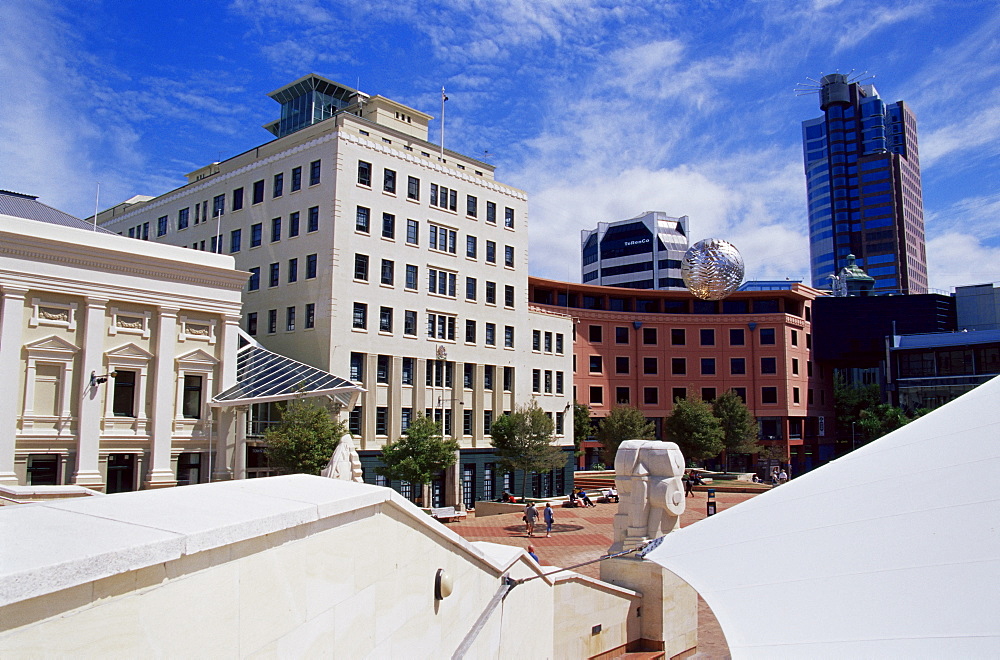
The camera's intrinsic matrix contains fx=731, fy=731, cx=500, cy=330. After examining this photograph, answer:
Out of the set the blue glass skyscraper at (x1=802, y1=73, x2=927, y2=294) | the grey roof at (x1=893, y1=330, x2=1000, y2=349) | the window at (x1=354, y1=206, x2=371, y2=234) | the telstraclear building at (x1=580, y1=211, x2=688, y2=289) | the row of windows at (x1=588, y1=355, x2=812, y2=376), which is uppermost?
the blue glass skyscraper at (x1=802, y1=73, x2=927, y2=294)

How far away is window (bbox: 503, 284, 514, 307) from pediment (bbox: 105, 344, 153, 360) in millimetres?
24257

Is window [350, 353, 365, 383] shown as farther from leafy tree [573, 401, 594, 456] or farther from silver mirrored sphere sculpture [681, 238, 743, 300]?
leafy tree [573, 401, 594, 456]

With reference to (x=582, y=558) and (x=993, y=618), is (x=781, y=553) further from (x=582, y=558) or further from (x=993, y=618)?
(x=582, y=558)

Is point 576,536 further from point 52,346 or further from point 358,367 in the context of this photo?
point 52,346

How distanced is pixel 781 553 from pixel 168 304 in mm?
24675

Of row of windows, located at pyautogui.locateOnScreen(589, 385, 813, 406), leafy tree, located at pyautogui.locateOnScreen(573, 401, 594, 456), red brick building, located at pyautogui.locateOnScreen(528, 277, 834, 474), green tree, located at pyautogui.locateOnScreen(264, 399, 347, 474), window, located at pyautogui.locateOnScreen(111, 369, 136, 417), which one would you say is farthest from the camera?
row of windows, located at pyautogui.locateOnScreen(589, 385, 813, 406)

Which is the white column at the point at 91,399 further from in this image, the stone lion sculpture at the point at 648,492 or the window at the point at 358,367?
the stone lion sculpture at the point at 648,492

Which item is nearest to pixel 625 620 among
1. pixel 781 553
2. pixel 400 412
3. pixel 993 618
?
pixel 781 553

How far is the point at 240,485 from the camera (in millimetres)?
5961

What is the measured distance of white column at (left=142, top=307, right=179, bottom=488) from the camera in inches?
1061

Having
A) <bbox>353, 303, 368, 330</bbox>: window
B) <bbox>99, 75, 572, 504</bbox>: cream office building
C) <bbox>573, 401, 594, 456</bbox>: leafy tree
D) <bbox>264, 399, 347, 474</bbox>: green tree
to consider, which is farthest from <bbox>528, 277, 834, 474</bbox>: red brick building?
<bbox>264, 399, 347, 474</bbox>: green tree

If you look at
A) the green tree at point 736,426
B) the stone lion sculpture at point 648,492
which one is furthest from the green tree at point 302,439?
the green tree at point 736,426

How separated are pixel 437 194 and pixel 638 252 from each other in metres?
83.2

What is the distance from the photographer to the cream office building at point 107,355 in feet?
78.7
